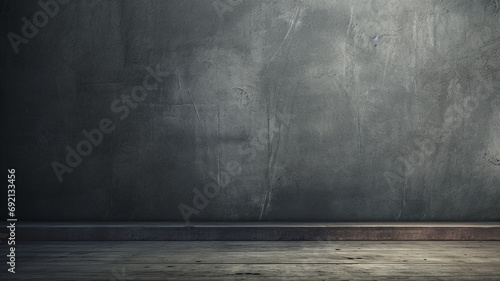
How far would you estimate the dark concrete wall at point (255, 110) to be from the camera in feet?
22.8

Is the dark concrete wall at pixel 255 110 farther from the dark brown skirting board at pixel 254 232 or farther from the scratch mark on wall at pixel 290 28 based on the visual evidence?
the dark brown skirting board at pixel 254 232

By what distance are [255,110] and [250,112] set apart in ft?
0.23

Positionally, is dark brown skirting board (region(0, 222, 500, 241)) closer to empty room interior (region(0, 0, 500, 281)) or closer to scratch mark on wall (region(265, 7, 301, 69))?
empty room interior (region(0, 0, 500, 281))

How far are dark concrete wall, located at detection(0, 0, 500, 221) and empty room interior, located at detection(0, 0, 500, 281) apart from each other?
2cm

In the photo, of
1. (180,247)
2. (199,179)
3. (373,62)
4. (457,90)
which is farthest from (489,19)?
(180,247)

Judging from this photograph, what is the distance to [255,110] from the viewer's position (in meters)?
6.99

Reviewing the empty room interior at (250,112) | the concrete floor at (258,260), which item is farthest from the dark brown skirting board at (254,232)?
the empty room interior at (250,112)

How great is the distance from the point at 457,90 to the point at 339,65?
5.10 feet

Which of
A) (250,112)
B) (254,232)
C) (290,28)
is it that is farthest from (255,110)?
(254,232)

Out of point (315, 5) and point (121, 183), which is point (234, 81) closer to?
point (315, 5)

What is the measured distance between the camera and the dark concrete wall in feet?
22.8

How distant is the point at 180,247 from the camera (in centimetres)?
577

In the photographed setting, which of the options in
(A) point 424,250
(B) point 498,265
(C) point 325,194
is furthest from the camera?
(C) point 325,194

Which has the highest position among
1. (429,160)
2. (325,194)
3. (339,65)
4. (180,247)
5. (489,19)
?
(489,19)
